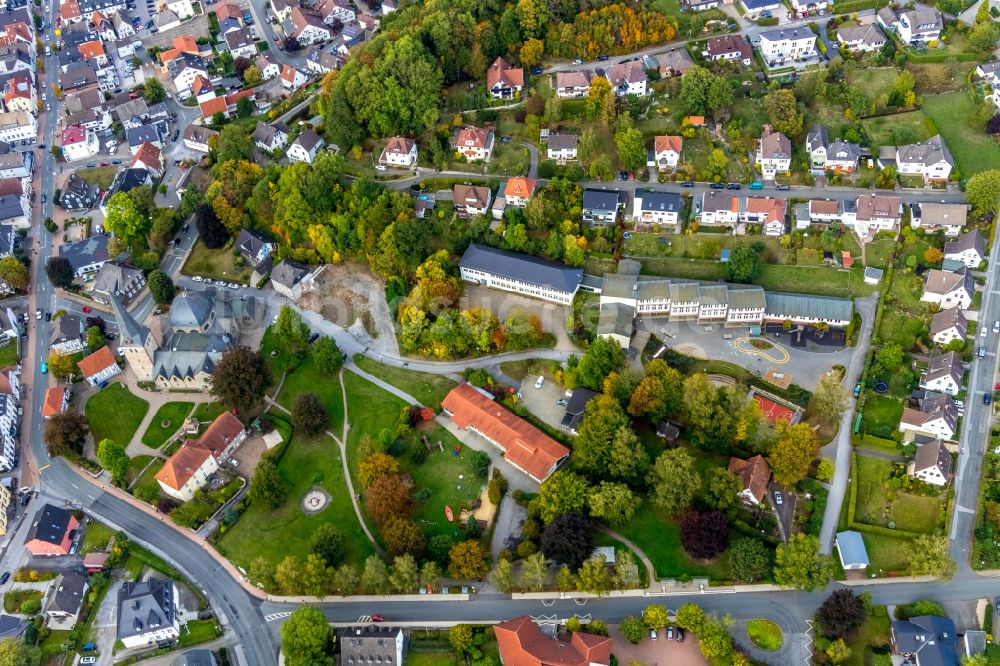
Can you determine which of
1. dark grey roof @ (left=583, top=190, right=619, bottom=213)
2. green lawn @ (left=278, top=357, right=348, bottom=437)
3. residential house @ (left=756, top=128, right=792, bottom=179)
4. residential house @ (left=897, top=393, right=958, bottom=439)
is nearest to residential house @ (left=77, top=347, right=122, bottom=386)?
green lawn @ (left=278, top=357, right=348, bottom=437)

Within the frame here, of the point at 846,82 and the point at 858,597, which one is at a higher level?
the point at 846,82

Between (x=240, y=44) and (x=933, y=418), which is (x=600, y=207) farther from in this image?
(x=240, y=44)

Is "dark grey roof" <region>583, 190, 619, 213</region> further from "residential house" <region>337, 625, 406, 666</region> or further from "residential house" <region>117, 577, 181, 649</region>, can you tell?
"residential house" <region>117, 577, 181, 649</region>

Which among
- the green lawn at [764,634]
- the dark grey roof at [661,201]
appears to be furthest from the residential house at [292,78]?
the green lawn at [764,634]

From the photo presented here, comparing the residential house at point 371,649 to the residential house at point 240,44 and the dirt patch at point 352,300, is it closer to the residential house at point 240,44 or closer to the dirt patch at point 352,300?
the dirt patch at point 352,300

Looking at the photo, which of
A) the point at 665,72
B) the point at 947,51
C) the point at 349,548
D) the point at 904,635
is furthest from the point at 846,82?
the point at 349,548

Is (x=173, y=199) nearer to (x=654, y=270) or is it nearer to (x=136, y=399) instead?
(x=136, y=399)
